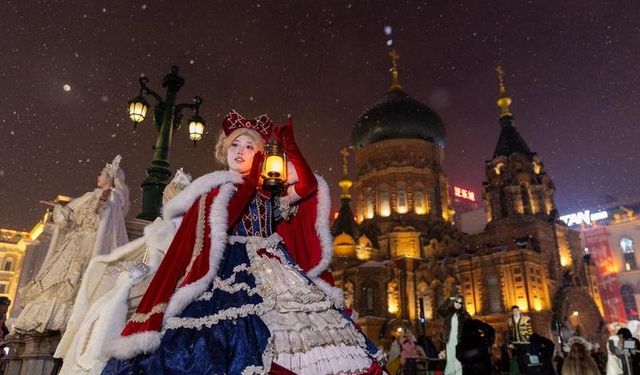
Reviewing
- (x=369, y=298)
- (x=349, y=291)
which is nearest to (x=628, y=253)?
(x=369, y=298)

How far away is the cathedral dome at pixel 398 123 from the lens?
43188mm

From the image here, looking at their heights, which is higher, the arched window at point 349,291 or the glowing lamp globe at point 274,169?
the arched window at point 349,291

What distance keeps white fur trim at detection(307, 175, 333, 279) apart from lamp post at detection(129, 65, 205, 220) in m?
5.07

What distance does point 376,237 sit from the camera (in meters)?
39.8

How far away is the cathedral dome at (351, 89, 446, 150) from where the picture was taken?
142ft

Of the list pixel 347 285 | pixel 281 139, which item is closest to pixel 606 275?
pixel 347 285

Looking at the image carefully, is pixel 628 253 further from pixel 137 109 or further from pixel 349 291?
pixel 137 109

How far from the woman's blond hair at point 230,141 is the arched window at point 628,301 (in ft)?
172

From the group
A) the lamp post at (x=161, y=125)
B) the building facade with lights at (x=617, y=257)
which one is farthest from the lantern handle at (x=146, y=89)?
the building facade with lights at (x=617, y=257)

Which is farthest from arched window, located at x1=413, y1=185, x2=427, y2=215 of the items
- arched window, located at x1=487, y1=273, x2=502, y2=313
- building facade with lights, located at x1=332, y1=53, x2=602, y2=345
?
arched window, located at x1=487, y1=273, x2=502, y2=313

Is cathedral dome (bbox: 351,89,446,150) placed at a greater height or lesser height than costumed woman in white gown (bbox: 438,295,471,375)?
greater

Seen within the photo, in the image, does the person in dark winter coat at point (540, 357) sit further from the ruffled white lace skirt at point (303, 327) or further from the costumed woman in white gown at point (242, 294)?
the ruffled white lace skirt at point (303, 327)

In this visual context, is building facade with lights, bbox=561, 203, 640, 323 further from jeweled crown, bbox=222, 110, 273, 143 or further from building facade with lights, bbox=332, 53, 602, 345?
jeweled crown, bbox=222, 110, 273, 143

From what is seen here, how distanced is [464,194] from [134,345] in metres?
66.3
